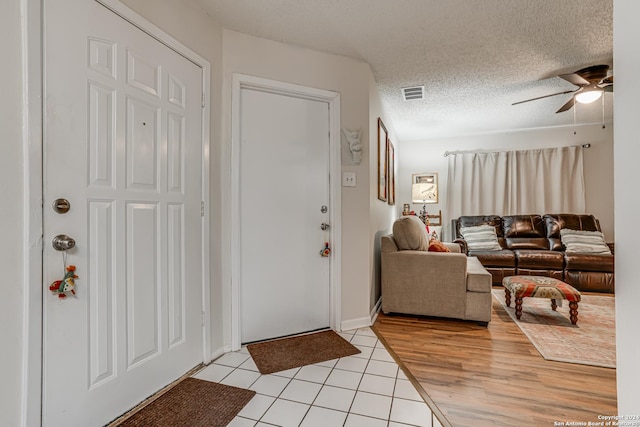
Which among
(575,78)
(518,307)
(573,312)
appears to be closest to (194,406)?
(518,307)

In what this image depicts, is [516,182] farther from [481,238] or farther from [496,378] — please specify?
[496,378]

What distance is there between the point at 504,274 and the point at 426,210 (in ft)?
5.47

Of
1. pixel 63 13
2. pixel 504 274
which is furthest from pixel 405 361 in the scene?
pixel 504 274

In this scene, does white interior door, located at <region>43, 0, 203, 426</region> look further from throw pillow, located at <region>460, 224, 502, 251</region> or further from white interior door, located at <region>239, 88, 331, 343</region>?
throw pillow, located at <region>460, 224, 502, 251</region>

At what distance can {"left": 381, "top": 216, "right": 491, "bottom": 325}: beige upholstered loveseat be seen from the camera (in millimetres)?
2650

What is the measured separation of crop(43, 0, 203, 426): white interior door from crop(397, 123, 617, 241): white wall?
14.1 feet

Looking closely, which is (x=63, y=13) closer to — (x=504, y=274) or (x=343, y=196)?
(x=343, y=196)

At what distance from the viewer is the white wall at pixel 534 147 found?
4551 millimetres

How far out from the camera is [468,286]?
2676 millimetres

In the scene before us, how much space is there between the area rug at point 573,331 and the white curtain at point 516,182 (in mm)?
1810

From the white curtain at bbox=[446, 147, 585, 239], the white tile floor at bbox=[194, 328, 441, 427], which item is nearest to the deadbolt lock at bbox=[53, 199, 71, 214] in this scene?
the white tile floor at bbox=[194, 328, 441, 427]

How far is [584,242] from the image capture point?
13.3 ft

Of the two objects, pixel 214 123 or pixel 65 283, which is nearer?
pixel 65 283

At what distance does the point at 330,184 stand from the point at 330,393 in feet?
4.94
